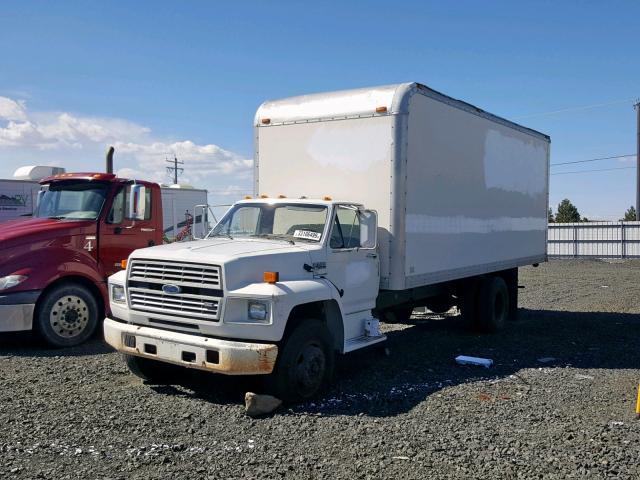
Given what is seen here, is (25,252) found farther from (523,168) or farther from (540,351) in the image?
(523,168)

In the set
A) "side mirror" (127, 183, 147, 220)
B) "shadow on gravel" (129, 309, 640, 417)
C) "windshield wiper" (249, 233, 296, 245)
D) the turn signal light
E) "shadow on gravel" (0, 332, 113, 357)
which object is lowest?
"shadow on gravel" (129, 309, 640, 417)

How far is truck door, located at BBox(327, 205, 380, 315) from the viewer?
680 cm

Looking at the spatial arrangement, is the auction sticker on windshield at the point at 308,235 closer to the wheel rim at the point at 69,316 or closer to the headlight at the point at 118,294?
the headlight at the point at 118,294

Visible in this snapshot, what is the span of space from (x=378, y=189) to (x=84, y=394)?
401cm

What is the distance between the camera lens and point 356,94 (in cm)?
788

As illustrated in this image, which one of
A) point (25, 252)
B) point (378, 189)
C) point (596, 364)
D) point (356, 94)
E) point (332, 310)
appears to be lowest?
point (596, 364)

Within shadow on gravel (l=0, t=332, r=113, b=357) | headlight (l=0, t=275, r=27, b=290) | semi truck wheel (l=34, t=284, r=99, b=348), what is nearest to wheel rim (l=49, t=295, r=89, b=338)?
semi truck wheel (l=34, t=284, r=99, b=348)

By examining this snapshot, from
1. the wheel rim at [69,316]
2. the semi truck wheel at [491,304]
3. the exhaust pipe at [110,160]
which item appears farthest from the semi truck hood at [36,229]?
the semi truck wheel at [491,304]

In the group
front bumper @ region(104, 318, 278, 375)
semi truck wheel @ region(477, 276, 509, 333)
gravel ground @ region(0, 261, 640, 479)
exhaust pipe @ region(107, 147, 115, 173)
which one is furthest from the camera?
exhaust pipe @ region(107, 147, 115, 173)

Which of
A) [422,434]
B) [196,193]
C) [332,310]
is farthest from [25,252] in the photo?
[196,193]

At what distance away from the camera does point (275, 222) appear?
23.6ft

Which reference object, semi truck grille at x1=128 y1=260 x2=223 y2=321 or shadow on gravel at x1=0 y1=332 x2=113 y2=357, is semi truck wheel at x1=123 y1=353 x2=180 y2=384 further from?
shadow on gravel at x1=0 y1=332 x2=113 y2=357

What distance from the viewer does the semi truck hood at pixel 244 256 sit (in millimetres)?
5761

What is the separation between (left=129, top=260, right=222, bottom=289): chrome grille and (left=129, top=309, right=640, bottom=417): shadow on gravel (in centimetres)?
114
